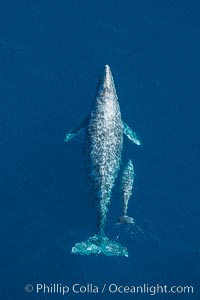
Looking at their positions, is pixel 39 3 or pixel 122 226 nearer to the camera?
pixel 122 226

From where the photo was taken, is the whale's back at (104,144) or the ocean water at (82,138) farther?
the ocean water at (82,138)

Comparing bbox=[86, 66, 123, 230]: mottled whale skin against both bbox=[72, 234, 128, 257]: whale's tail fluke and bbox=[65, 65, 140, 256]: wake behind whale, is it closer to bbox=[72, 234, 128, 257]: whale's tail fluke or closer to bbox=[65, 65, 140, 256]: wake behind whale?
bbox=[65, 65, 140, 256]: wake behind whale

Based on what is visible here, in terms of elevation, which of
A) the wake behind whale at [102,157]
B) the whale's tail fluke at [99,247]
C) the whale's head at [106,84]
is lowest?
the whale's tail fluke at [99,247]

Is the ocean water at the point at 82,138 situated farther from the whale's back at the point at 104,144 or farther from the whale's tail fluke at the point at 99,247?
the whale's back at the point at 104,144

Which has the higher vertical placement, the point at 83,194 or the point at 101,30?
the point at 101,30

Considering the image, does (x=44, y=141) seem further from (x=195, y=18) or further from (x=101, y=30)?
(x=195, y=18)

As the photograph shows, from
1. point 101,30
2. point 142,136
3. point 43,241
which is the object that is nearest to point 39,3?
point 101,30

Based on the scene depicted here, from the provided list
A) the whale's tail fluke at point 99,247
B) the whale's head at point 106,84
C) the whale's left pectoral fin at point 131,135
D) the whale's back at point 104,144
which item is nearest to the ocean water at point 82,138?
the whale's left pectoral fin at point 131,135
